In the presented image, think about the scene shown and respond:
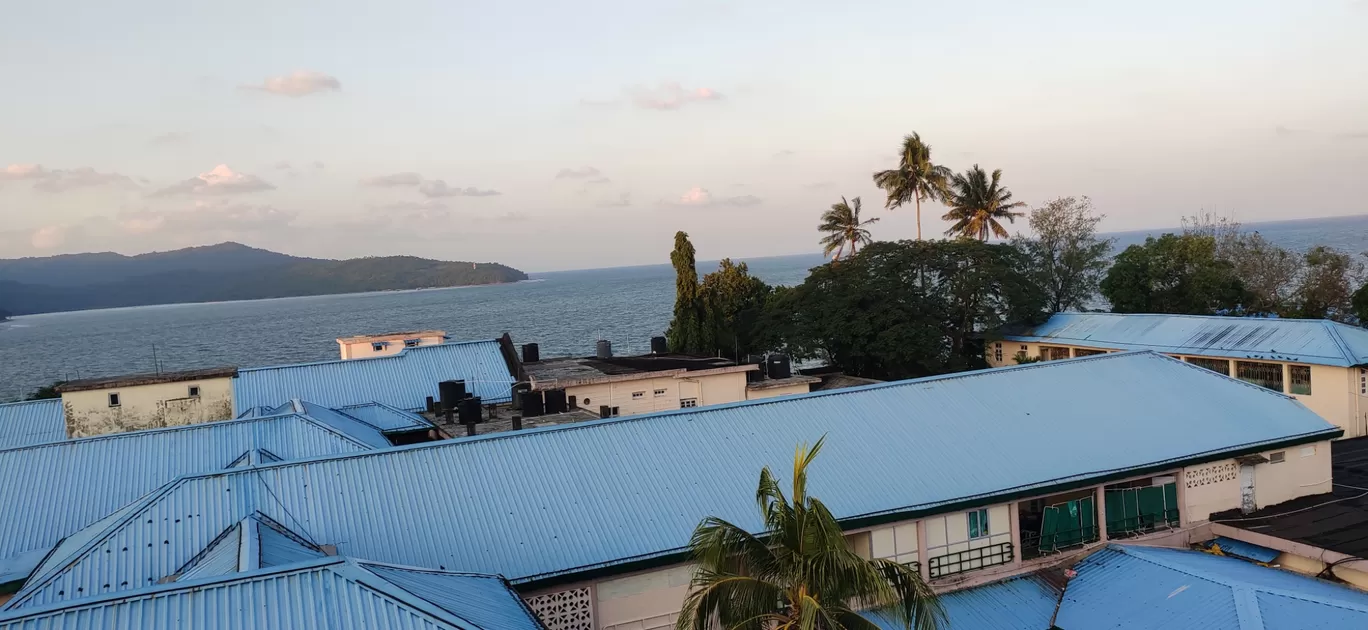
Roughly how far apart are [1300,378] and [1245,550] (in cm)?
1937

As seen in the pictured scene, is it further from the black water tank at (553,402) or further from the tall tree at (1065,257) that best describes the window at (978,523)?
the tall tree at (1065,257)

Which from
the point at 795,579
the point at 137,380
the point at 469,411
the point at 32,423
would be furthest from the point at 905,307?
the point at 795,579

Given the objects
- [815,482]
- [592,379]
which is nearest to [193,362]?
[592,379]

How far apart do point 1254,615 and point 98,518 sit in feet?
71.2

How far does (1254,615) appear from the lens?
14.6 meters

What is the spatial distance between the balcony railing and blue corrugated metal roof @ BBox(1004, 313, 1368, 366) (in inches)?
865

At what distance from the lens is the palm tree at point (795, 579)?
32.1ft

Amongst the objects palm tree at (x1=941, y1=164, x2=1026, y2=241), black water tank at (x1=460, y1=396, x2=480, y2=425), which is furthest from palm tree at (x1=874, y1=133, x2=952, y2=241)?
black water tank at (x1=460, y1=396, x2=480, y2=425)

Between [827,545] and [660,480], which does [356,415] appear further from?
[827,545]

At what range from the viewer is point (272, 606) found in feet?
32.3

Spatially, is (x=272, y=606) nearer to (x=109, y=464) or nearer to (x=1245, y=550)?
(x=109, y=464)

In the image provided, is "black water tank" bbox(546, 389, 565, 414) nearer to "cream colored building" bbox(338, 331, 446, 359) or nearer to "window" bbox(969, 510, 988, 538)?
"window" bbox(969, 510, 988, 538)

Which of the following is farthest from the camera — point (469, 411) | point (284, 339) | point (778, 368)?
point (284, 339)

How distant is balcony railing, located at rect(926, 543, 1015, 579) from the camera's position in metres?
17.9
